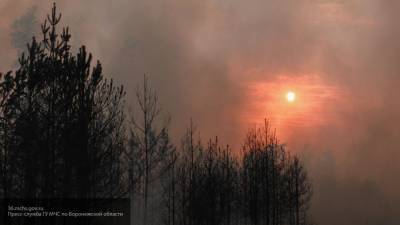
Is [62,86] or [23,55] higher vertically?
[23,55]

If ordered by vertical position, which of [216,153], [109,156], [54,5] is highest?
[54,5]

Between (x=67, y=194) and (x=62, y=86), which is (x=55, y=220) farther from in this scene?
(x=62, y=86)

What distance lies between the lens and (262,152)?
3206 centimetres

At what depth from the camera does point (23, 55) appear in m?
18.2

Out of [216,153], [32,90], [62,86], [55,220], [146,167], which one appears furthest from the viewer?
[216,153]

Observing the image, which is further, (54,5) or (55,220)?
(54,5)

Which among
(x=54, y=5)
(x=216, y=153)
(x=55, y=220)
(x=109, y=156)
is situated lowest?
(x=55, y=220)

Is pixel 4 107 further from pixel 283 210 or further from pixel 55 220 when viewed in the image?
pixel 283 210

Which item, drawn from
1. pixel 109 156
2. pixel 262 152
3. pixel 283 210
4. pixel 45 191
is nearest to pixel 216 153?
pixel 262 152

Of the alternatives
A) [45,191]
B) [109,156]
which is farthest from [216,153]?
[45,191]

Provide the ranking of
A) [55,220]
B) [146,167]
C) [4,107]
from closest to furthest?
[55,220], [4,107], [146,167]

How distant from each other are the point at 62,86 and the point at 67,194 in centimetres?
354

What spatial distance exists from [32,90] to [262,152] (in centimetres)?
1786

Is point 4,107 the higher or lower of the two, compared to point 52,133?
higher
